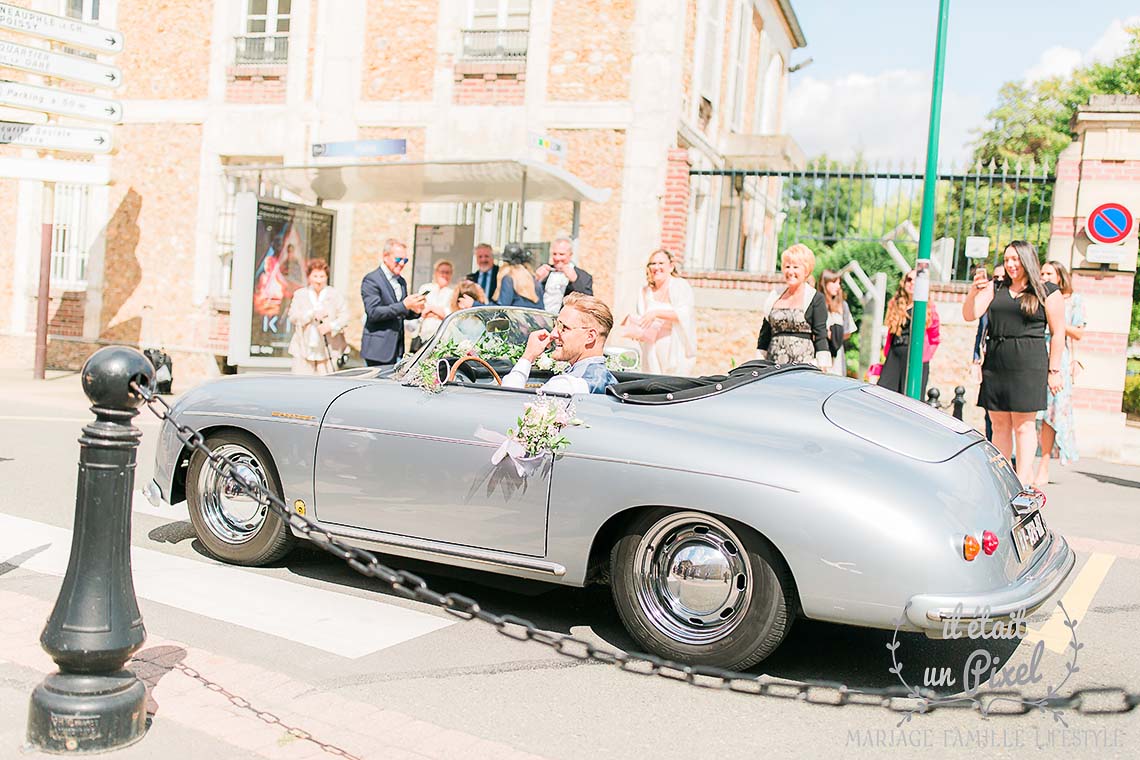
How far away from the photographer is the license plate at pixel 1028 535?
395 cm

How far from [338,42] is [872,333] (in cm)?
969

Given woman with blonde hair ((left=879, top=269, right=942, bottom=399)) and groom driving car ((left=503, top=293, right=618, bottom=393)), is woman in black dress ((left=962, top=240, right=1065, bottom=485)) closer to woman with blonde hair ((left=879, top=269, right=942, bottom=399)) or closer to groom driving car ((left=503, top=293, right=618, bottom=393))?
woman with blonde hair ((left=879, top=269, right=942, bottom=399))

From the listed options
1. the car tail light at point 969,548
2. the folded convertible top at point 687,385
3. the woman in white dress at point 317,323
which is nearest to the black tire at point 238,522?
the folded convertible top at point 687,385

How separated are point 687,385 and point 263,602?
222 centimetres

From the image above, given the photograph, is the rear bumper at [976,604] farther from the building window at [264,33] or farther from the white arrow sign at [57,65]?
the building window at [264,33]

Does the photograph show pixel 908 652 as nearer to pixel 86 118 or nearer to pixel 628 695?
pixel 628 695

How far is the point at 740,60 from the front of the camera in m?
20.2

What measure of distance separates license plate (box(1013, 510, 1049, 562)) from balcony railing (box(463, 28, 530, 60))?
12.9 metres

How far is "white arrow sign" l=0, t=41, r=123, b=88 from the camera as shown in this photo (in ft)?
39.0

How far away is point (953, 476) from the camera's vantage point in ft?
12.8

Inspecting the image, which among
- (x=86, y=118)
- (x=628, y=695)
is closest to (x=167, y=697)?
(x=628, y=695)

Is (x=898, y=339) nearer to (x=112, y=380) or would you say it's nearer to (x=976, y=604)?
(x=976, y=604)

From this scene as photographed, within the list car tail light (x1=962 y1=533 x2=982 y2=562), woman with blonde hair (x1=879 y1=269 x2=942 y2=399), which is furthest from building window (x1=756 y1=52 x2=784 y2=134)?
car tail light (x1=962 y1=533 x2=982 y2=562)

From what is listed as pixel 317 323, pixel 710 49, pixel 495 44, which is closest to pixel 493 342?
pixel 317 323
